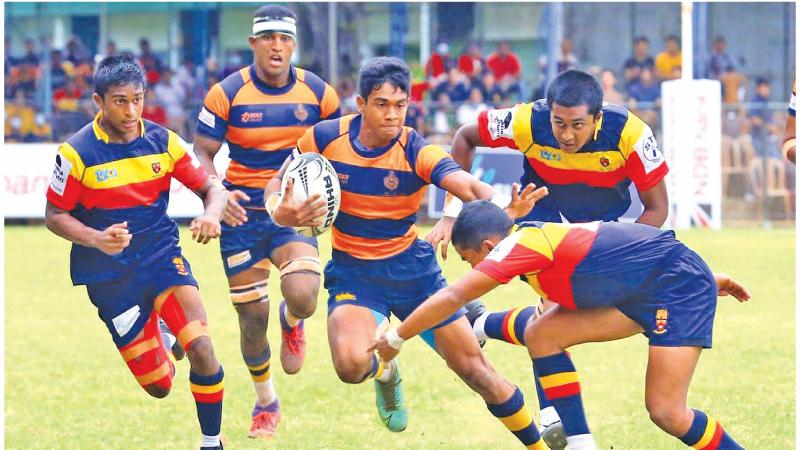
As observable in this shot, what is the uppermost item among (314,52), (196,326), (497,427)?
(314,52)

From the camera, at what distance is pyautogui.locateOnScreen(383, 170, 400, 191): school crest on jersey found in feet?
23.5

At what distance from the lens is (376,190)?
718 cm

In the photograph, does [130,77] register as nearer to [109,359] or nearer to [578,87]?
[578,87]

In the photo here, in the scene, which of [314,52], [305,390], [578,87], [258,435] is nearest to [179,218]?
[314,52]

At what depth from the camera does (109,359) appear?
34.7ft

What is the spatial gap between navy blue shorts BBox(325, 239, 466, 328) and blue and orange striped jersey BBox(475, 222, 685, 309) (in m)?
1.03

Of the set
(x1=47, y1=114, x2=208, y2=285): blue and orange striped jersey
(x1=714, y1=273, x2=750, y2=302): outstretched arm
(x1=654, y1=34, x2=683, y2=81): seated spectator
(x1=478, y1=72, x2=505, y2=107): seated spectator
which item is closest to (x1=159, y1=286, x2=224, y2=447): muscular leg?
(x1=47, y1=114, x2=208, y2=285): blue and orange striped jersey

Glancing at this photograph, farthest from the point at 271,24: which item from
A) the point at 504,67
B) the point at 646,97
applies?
the point at 504,67

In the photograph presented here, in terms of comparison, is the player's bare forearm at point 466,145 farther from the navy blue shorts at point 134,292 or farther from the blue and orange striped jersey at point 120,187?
the navy blue shorts at point 134,292

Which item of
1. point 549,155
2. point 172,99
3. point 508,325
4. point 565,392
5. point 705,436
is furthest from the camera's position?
point 172,99

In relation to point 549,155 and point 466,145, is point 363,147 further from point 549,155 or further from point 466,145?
point 549,155

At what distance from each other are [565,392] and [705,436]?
692 millimetres

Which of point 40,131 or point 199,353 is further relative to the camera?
point 40,131

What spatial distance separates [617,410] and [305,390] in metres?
2.11
